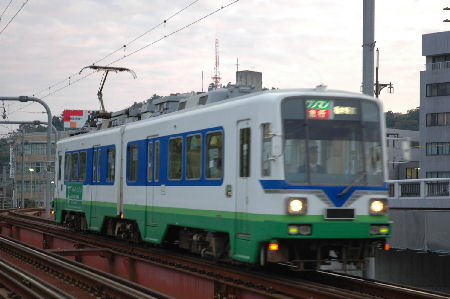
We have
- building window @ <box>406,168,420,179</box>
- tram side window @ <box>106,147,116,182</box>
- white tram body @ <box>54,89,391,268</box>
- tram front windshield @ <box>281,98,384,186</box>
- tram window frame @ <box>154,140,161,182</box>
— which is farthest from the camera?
building window @ <box>406,168,420,179</box>

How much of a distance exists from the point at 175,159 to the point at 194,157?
41.9 inches

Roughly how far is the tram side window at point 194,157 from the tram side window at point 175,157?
40 centimetres

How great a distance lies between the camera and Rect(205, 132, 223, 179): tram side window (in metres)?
13.8

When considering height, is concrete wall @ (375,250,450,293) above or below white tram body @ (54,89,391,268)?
below

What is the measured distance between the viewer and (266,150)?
1236 centimetres

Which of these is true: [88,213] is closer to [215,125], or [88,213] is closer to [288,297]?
[215,125]

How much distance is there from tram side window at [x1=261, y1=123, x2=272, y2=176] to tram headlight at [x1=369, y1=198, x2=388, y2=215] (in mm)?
1926

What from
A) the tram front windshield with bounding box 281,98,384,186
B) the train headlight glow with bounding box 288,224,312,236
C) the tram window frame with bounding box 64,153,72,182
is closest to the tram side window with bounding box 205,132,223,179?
the tram front windshield with bounding box 281,98,384,186

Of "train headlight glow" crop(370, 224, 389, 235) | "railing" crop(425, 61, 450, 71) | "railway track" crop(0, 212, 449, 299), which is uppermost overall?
"railing" crop(425, 61, 450, 71)

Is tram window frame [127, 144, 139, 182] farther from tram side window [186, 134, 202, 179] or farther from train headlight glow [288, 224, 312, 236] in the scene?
train headlight glow [288, 224, 312, 236]

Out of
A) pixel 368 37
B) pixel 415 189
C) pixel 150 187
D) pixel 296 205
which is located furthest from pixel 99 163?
pixel 415 189

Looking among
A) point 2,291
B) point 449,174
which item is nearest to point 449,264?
point 2,291

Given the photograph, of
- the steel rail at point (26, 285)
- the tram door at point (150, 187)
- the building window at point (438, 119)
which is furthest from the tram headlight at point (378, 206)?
the building window at point (438, 119)

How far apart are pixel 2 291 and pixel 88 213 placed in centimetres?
966
